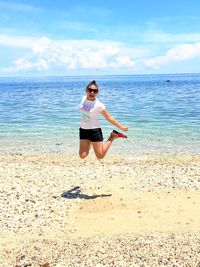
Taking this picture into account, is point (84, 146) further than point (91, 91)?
Yes

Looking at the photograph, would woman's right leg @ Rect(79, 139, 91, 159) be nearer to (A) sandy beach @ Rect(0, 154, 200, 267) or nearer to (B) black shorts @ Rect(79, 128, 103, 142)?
(B) black shorts @ Rect(79, 128, 103, 142)

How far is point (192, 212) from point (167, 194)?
1.37 metres

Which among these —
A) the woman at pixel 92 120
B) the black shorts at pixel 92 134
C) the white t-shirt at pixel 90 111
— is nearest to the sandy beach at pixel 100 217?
the woman at pixel 92 120

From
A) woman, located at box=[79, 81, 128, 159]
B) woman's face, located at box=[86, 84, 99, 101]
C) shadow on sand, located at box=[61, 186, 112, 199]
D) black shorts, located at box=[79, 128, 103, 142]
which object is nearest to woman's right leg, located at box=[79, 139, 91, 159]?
woman, located at box=[79, 81, 128, 159]

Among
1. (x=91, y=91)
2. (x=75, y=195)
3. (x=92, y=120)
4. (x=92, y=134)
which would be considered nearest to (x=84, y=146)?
(x=92, y=134)

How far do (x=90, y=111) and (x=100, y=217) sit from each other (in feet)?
7.83

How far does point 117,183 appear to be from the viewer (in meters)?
10.9

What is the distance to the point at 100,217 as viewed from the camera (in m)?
8.27

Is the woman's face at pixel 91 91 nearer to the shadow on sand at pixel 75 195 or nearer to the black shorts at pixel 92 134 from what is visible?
the black shorts at pixel 92 134

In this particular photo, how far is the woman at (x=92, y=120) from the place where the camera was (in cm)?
920

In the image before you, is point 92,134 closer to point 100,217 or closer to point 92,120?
point 92,120

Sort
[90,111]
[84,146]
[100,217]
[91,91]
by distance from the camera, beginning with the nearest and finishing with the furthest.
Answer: [100,217] < [91,91] < [90,111] < [84,146]

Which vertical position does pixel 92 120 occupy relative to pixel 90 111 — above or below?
below

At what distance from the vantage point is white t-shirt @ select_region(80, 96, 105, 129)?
920 cm
